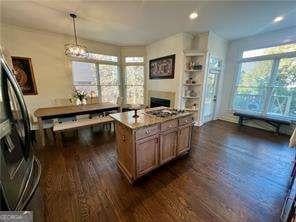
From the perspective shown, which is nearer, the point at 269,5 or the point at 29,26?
the point at 269,5

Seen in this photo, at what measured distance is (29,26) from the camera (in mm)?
3912

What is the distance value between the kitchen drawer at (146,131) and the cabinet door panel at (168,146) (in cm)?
21

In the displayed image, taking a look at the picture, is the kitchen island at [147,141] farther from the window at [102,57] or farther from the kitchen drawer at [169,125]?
the window at [102,57]

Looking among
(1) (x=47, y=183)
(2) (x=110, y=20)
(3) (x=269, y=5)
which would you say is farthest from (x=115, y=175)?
(3) (x=269, y=5)

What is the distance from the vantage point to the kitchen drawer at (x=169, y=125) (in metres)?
2.26

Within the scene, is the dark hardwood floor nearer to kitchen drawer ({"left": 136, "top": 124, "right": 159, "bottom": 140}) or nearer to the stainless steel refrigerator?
the stainless steel refrigerator

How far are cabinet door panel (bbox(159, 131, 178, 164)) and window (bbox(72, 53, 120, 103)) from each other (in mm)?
3999

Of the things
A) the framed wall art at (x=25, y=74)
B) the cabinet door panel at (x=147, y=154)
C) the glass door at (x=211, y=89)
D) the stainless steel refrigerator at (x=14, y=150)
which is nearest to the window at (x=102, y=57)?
the framed wall art at (x=25, y=74)

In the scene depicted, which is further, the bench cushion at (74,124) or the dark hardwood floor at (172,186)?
the bench cushion at (74,124)

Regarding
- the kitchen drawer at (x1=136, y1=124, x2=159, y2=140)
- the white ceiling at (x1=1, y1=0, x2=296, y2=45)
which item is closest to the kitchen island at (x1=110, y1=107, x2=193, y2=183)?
the kitchen drawer at (x1=136, y1=124, x2=159, y2=140)

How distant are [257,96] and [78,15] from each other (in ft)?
18.6

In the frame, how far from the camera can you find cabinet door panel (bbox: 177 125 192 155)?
2.64 m

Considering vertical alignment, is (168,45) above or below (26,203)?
above

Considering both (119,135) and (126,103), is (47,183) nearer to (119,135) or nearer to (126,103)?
(119,135)
